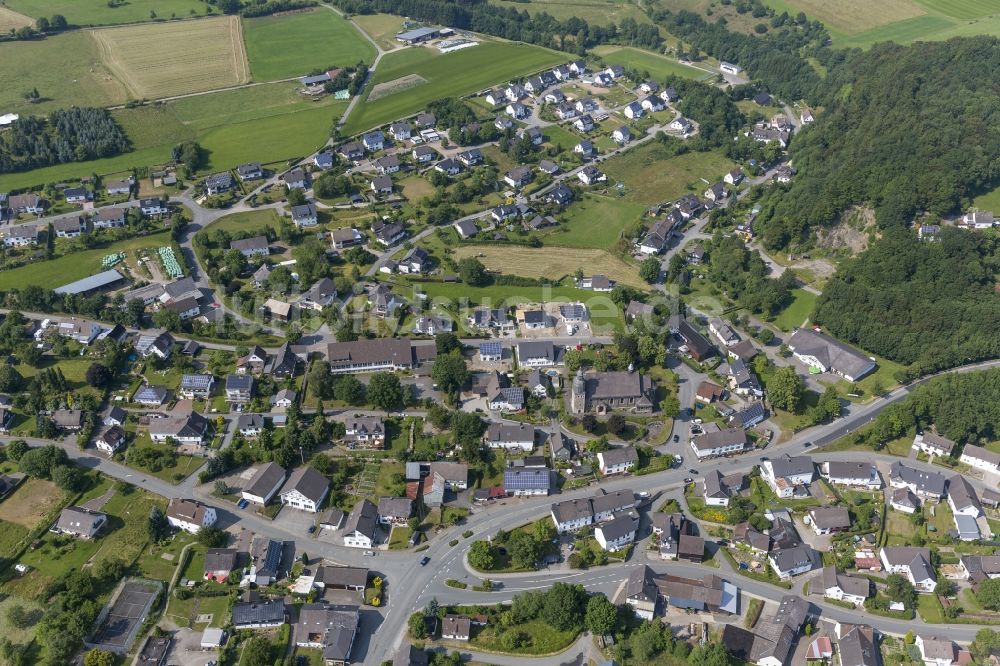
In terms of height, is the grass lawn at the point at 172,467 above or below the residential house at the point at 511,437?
below

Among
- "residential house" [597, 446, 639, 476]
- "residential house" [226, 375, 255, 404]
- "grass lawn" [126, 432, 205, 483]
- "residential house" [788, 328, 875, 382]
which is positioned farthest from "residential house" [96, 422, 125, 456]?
"residential house" [788, 328, 875, 382]

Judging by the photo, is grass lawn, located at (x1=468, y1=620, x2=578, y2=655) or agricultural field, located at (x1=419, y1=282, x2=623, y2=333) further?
agricultural field, located at (x1=419, y1=282, x2=623, y2=333)

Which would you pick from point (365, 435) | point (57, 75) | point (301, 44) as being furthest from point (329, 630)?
point (301, 44)

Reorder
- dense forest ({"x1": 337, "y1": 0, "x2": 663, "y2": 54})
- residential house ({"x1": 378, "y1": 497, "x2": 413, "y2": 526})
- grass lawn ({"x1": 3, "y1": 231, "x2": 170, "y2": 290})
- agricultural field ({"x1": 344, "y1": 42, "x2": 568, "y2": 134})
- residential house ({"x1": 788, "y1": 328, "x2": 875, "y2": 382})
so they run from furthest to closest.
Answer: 1. dense forest ({"x1": 337, "y1": 0, "x2": 663, "y2": 54})
2. agricultural field ({"x1": 344, "y1": 42, "x2": 568, "y2": 134})
3. grass lawn ({"x1": 3, "y1": 231, "x2": 170, "y2": 290})
4. residential house ({"x1": 788, "y1": 328, "x2": 875, "y2": 382})
5. residential house ({"x1": 378, "y1": 497, "x2": 413, "y2": 526})

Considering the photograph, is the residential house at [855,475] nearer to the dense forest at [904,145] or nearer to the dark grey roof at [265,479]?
the dense forest at [904,145]

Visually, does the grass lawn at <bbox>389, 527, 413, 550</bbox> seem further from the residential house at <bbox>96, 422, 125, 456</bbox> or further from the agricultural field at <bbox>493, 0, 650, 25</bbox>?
the agricultural field at <bbox>493, 0, 650, 25</bbox>

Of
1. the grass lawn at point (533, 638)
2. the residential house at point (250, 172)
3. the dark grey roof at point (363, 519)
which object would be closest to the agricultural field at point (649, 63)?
the residential house at point (250, 172)

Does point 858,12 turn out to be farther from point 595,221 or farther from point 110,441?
point 110,441
